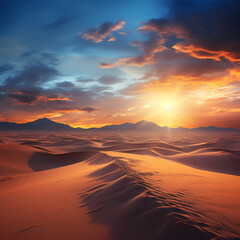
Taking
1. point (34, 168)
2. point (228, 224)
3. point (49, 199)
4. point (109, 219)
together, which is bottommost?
point (34, 168)

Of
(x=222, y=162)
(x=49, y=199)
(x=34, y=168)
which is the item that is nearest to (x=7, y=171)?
(x=34, y=168)

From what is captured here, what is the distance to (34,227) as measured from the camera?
2.68 meters

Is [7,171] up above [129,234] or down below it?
below

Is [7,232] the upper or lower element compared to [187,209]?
lower

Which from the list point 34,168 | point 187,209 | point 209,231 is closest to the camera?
point 209,231

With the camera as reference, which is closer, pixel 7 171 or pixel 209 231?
pixel 209 231

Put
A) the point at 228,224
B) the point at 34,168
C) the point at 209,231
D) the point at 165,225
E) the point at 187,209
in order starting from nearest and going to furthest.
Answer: the point at 209,231, the point at 165,225, the point at 228,224, the point at 187,209, the point at 34,168

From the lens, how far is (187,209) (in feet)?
8.39

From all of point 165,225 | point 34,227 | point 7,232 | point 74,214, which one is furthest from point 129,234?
point 7,232

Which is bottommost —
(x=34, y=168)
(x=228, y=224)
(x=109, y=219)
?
(x=34, y=168)

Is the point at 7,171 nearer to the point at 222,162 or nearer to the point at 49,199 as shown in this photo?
the point at 49,199

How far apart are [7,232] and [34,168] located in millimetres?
9180

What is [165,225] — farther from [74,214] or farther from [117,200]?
[74,214]

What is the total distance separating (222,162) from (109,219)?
11103 millimetres
